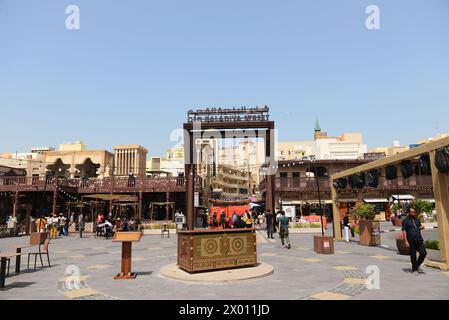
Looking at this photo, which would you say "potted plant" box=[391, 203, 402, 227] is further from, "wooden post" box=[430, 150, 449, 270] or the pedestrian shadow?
the pedestrian shadow

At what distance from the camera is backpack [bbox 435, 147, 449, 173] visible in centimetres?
862

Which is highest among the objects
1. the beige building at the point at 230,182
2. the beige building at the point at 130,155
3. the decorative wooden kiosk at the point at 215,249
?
the beige building at the point at 130,155

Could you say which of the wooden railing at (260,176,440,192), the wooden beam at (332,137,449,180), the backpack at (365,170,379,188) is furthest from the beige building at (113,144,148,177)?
the wooden beam at (332,137,449,180)

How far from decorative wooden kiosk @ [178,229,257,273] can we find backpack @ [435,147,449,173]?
18.6 feet

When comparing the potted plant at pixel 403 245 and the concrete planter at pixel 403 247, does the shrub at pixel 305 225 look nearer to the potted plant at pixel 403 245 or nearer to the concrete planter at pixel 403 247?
the potted plant at pixel 403 245

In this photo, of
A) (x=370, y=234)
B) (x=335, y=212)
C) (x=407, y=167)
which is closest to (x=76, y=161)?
(x=335, y=212)

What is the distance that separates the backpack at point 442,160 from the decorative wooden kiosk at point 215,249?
18.6 feet

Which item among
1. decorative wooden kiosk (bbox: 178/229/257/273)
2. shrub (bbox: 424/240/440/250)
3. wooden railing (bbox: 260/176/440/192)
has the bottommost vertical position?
shrub (bbox: 424/240/440/250)

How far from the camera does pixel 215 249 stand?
8.83 metres

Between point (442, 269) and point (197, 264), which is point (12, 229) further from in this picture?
point (442, 269)

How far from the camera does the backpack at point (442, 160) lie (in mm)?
8625

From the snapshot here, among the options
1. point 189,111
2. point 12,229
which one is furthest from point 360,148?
point 12,229

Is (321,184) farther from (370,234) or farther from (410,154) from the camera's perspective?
(410,154)

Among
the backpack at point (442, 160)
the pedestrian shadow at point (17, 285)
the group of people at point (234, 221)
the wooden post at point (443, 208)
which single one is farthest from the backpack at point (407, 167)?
the pedestrian shadow at point (17, 285)
